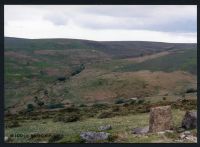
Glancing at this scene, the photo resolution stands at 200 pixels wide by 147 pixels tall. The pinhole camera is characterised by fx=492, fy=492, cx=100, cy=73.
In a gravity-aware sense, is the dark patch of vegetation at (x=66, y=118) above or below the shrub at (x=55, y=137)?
below

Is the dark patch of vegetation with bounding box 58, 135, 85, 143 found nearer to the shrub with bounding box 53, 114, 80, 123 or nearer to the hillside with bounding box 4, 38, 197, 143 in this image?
the hillside with bounding box 4, 38, 197, 143

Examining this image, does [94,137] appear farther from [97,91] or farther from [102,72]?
[102,72]

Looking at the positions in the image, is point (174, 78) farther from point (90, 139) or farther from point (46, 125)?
point (90, 139)

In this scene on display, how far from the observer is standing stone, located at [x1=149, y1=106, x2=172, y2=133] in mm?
11459

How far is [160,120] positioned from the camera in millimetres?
11648

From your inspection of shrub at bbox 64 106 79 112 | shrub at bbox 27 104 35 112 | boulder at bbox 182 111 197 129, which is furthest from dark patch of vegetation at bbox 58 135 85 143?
shrub at bbox 27 104 35 112

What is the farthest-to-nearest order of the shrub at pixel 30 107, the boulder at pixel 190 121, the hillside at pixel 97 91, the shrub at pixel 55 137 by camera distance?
the shrub at pixel 30 107
the hillside at pixel 97 91
the shrub at pixel 55 137
the boulder at pixel 190 121

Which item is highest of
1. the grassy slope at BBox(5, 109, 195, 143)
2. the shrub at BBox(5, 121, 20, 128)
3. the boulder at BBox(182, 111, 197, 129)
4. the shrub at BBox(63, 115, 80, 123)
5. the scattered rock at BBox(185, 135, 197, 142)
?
the boulder at BBox(182, 111, 197, 129)

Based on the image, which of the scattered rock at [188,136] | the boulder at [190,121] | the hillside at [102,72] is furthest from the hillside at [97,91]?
the boulder at [190,121]

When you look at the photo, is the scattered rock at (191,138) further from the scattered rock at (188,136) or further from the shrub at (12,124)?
the shrub at (12,124)

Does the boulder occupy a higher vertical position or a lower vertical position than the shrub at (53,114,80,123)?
higher

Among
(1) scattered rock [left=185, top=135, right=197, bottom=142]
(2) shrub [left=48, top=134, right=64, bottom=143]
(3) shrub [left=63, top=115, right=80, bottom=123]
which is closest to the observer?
(1) scattered rock [left=185, top=135, right=197, bottom=142]

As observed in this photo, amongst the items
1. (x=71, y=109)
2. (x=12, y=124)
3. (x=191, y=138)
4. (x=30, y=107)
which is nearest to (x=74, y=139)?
(x=191, y=138)

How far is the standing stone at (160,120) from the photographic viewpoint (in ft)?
37.6
